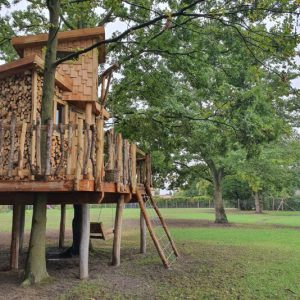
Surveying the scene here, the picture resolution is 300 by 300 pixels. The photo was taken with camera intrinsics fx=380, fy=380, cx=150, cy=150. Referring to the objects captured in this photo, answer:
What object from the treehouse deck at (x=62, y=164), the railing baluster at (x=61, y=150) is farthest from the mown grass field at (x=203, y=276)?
the railing baluster at (x=61, y=150)

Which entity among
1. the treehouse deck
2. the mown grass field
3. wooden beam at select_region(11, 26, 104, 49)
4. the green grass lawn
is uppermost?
wooden beam at select_region(11, 26, 104, 49)

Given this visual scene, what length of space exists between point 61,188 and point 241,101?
940cm

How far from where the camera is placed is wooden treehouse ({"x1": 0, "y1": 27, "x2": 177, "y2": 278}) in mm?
7586

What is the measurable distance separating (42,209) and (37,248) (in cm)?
87

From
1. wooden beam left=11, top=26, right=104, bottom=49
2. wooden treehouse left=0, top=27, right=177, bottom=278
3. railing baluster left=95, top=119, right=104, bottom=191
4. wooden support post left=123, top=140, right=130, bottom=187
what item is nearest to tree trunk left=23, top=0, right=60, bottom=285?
wooden treehouse left=0, top=27, right=177, bottom=278

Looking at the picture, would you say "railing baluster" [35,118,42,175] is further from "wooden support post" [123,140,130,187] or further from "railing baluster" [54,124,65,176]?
"wooden support post" [123,140,130,187]

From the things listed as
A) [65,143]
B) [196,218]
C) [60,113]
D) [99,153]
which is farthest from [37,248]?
[196,218]

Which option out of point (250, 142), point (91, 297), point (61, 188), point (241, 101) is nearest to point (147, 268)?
point (91, 297)

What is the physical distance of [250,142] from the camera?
47.8 feet

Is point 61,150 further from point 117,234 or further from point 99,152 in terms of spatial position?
point 117,234

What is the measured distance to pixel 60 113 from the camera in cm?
1169

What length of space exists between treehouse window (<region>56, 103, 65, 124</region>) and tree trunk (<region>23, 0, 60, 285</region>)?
8.43ft

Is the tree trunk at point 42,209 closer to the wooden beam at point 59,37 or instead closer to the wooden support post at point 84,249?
the wooden support post at point 84,249

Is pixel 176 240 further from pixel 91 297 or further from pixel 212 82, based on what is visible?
pixel 91 297
